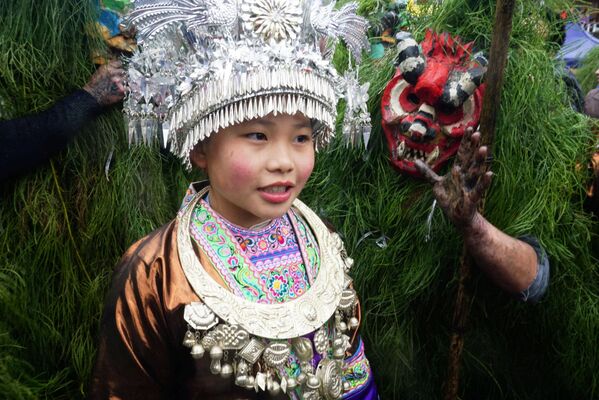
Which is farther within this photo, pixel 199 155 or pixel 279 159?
pixel 199 155

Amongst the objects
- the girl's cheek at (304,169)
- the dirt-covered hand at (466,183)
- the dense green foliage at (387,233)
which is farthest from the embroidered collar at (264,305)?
the dense green foliage at (387,233)

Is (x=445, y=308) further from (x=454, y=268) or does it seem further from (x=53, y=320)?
(x=53, y=320)

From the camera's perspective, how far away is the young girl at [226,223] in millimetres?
1189

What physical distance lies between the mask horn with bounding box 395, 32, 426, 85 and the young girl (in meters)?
0.44

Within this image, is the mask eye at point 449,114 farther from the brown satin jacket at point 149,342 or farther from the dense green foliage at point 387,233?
the brown satin jacket at point 149,342

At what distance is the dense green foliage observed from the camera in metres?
1.63

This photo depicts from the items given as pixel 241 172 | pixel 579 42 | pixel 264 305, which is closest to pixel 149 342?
pixel 264 305

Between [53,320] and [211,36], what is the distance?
3.24ft

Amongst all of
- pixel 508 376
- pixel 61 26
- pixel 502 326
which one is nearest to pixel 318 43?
pixel 61 26

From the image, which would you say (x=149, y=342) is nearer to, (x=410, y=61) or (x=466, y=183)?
(x=466, y=183)

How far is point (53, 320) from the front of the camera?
1690 mm

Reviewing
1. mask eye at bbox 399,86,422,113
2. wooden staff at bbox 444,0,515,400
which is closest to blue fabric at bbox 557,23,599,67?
mask eye at bbox 399,86,422,113

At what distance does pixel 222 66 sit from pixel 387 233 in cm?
86

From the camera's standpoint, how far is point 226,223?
132 centimetres
